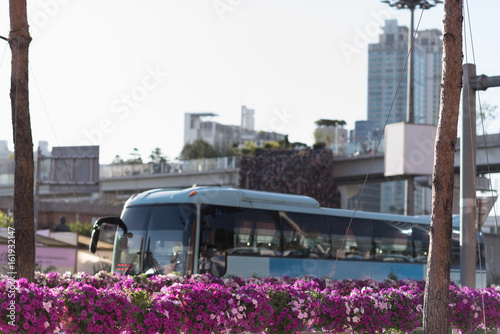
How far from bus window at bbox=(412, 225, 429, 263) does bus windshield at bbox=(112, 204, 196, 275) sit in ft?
27.3

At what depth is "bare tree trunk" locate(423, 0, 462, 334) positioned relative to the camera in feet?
32.3

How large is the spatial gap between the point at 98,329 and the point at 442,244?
4.65 m

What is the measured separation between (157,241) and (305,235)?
4146mm

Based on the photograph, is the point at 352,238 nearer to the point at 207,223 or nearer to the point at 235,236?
the point at 235,236

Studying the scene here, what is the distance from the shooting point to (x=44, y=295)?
8164mm

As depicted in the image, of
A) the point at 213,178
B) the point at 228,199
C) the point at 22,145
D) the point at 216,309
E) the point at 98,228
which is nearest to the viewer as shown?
the point at 216,309

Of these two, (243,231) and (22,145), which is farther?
(243,231)

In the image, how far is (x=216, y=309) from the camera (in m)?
9.70

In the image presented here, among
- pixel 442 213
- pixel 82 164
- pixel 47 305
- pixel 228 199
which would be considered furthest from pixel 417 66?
pixel 47 305

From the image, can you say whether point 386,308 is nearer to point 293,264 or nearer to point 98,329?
point 98,329

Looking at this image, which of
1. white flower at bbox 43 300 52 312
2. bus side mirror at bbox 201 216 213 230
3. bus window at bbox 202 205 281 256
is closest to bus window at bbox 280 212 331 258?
bus window at bbox 202 205 281 256

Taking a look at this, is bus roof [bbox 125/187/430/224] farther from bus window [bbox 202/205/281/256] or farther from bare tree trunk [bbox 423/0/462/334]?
bare tree trunk [bbox 423/0/462/334]

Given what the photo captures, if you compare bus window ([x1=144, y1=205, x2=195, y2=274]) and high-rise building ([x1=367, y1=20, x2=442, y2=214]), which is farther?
high-rise building ([x1=367, y1=20, x2=442, y2=214])

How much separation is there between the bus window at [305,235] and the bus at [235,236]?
0.03 meters
